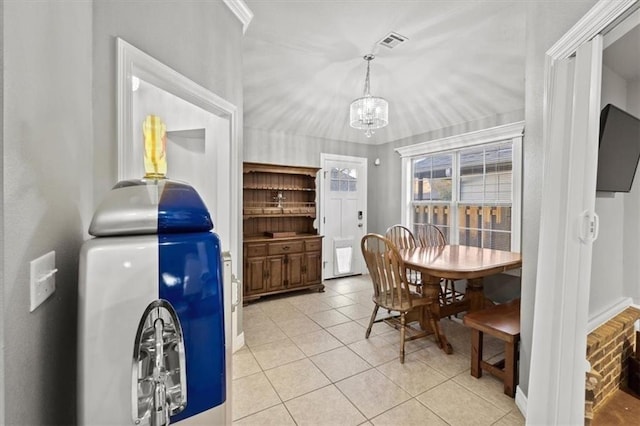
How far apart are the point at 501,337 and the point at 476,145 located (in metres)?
2.74

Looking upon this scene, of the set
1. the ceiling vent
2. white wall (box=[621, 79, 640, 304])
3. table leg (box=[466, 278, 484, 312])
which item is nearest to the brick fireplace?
white wall (box=[621, 79, 640, 304])

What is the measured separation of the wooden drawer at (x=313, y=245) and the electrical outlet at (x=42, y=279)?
347cm

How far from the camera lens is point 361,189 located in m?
5.34

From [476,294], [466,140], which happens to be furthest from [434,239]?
[466,140]

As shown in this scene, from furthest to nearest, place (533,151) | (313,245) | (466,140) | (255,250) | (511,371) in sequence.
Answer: (313,245) → (466,140) → (255,250) → (511,371) → (533,151)

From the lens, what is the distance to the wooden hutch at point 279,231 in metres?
3.86

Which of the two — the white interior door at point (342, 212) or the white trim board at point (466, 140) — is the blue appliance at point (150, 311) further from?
the white interior door at point (342, 212)

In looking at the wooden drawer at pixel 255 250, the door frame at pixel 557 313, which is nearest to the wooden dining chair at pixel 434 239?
the wooden drawer at pixel 255 250

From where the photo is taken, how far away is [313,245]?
433 cm

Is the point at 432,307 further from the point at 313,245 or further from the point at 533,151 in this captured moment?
the point at 313,245

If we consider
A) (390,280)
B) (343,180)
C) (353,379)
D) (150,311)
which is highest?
(343,180)

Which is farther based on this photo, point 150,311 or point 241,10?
point 241,10

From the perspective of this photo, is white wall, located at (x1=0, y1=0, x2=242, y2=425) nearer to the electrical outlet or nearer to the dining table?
the electrical outlet

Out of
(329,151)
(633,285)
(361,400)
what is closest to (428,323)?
(361,400)
